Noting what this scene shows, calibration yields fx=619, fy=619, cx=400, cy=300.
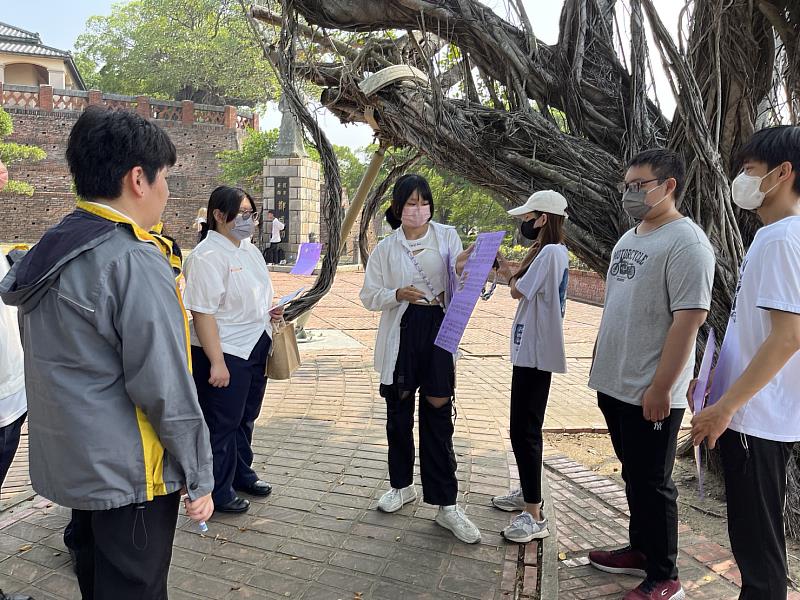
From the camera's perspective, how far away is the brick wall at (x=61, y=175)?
2927 centimetres

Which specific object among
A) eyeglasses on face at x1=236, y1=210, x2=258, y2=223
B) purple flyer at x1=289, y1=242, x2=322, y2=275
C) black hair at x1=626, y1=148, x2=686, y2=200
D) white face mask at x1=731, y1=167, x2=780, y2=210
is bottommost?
purple flyer at x1=289, y1=242, x2=322, y2=275

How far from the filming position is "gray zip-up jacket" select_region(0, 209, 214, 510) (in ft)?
5.29

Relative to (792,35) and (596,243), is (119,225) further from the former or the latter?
(792,35)

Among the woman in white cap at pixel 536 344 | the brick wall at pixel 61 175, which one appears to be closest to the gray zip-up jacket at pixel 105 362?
the woman in white cap at pixel 536 344

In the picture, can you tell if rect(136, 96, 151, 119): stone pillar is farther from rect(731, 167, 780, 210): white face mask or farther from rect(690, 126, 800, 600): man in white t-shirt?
rect(690, 126, 800, 600): man in white t-shirt

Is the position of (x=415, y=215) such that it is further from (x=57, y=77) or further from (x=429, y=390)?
(x=57, y=77)

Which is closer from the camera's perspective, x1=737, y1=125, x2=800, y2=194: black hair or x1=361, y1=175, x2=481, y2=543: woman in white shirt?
x1=737, y1=125, x2=800, y2=194: black hair

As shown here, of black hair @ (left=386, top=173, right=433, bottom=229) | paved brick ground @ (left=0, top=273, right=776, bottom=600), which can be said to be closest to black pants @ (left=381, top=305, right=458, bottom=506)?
paved brick ground @ (left=0, top=273, right=776, bottom=600)

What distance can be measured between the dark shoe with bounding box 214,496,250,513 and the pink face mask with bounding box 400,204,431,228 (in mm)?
1810

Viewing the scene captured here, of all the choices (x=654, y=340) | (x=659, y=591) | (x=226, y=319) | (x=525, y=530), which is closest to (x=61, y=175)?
(x=226, y=319)

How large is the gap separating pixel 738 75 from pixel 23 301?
3.55 metres

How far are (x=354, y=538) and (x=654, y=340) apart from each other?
178 cm

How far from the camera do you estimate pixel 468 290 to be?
2.91m

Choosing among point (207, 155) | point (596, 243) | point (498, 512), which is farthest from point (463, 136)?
point (207, 155)
